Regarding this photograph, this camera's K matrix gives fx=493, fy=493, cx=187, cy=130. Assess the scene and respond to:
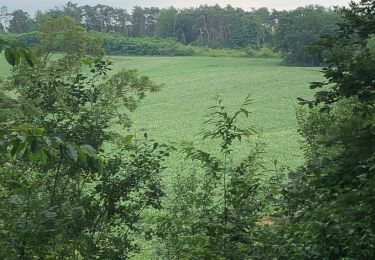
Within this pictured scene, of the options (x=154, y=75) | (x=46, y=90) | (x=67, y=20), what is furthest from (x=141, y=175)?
(x=154, y=75)

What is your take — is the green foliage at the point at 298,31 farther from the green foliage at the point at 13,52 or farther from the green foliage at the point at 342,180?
the green foliage at the point at 13,52

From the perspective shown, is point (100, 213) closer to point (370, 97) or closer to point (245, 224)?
point (245, 224)

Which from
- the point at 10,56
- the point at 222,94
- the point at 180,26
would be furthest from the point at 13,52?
the point at 180,26

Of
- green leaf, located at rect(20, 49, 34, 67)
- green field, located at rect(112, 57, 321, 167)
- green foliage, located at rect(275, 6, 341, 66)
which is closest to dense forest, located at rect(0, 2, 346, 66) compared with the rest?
green foliage, located at rect(275, 6, 341, 66)

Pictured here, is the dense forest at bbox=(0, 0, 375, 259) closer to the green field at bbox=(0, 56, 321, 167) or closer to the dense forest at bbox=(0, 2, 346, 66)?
the green field at bbox=(0, 56, 321, 167)

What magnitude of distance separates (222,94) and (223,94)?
1.63ft

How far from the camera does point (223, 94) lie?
2415 inches

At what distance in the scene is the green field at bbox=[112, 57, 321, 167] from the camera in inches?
1644

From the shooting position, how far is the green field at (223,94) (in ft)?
A: 137

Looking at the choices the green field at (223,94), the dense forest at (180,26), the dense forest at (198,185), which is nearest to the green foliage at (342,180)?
the dense forest at (198,185)

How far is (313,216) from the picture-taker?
411cm

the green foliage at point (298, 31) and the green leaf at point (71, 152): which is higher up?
the green foliage at point (298, 31)

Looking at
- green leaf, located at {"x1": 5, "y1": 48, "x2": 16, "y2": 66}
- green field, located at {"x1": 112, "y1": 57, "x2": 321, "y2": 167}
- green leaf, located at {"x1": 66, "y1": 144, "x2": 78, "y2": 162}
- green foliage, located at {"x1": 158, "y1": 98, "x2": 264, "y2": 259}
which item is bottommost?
green field, located at {"x1": 112, "y1": 57, "x2": 321, "y2": 167}

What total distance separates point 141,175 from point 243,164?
50.9 inches
